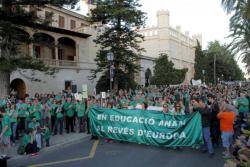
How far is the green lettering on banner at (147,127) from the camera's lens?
12.0 metres

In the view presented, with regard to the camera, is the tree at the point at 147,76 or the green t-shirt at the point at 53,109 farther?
the tree at the point at 147,76

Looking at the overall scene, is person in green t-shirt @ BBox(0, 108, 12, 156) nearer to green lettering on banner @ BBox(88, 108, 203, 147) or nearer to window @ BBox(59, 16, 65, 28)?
green lettering on banner @ BBox(88, 108, 203, 147)

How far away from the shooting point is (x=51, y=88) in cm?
3500

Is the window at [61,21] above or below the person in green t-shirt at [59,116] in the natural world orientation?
above

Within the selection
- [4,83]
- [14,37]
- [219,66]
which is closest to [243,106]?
[14,37]

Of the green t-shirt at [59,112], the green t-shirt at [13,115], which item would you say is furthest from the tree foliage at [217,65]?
the green t-shirt at [13,115]

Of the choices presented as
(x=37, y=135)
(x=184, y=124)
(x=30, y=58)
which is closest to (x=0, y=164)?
(x=37, y=135)

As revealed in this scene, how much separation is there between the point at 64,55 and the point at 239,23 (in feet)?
63.0

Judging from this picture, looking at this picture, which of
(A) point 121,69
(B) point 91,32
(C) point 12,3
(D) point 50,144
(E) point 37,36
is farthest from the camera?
(B) point 91,32

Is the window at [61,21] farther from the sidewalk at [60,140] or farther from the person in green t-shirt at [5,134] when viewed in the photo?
the person in green t-shirt at [5,134]

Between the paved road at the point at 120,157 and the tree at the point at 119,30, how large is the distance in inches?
808

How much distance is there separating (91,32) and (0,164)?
115 feet

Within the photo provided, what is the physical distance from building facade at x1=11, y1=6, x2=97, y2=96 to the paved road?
2011 cm

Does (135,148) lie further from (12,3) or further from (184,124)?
(12,3)
